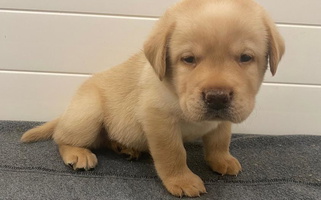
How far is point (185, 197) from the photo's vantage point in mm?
1761

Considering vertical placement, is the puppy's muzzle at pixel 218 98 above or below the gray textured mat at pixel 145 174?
above

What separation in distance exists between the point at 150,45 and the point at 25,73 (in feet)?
3.87

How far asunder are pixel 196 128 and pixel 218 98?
1.50ft

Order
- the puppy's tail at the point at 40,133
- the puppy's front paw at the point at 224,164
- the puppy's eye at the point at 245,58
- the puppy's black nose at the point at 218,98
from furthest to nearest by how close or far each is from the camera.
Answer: the puppy's tail at the point at 40,133, the puppy's front paw at the point at 224,164, the puppy's eye at the point at 245,58, the puppy's black nose at the point at 218,98

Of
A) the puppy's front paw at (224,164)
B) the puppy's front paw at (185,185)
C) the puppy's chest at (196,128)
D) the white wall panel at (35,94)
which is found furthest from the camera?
the white wall panel at (35,94)

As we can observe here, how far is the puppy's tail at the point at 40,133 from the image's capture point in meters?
2.35

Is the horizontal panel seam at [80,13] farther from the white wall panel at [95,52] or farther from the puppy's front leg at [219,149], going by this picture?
the puppy's front leg at [219,149]

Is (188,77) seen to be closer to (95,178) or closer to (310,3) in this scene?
(95,178)

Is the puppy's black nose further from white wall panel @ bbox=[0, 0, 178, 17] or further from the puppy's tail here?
the puppy's tail

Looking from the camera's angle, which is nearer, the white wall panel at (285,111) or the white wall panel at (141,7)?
the white wall panel at (141,7)

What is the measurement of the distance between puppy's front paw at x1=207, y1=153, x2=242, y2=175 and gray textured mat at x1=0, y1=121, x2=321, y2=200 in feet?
0.12

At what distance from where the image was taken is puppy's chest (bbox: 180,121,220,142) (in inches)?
74.7

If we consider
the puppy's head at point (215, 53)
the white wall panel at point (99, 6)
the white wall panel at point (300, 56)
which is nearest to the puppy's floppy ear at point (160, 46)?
the puppy's head at point (215, 53)

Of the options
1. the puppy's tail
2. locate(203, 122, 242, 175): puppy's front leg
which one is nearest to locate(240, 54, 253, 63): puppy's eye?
locate(203, 122, 242, 175): puppy's front leg
